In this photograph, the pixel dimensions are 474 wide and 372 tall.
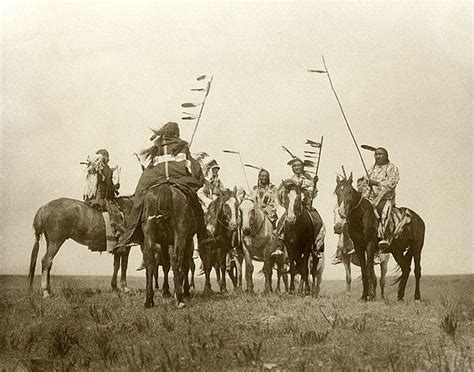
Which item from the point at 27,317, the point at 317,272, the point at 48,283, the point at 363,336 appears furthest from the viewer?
the point at 317,272

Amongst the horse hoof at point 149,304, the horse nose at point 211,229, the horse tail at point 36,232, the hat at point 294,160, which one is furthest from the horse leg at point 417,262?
the horse tail at point 36,232

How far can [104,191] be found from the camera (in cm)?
1048

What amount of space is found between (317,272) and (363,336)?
227 cm

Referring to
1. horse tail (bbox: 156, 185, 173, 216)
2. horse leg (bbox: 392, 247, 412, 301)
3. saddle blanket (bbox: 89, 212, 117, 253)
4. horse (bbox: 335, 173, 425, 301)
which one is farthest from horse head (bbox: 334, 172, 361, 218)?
saddle blanket (bbox: 89, 212, 117, 253)

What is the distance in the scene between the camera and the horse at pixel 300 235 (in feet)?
34.9

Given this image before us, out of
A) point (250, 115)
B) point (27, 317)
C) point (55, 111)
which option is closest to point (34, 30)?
point (55, 111)

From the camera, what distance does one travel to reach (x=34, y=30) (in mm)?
10297

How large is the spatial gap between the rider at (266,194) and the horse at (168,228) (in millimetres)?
1345

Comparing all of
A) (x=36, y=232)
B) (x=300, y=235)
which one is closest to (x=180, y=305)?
(x=36, y=232)

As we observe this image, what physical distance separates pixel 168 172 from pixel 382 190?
314 cm

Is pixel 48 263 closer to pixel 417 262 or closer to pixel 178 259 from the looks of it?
pixel 178 259

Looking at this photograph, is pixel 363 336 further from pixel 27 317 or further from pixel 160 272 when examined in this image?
pixel 27 317

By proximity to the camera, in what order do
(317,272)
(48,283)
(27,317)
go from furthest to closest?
(317,272) → (48,283) → (27,317)

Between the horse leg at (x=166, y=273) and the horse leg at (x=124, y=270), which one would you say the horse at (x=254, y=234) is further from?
the horse leg at (x=124, y=270)
